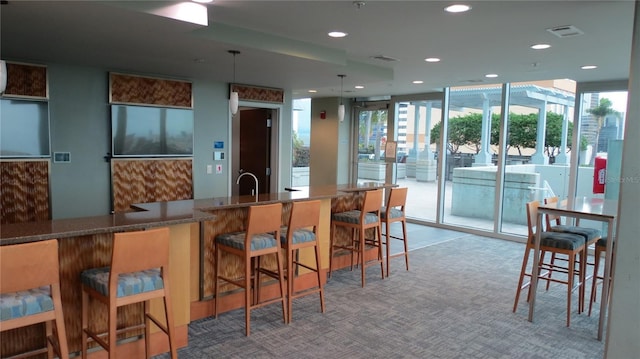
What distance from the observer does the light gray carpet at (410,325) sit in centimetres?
311

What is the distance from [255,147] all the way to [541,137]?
14.7 feet

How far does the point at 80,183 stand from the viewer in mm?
4727

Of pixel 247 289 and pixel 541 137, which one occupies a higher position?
Result: pixel 541 137

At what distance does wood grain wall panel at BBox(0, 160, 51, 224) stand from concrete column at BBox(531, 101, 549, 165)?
6.60m

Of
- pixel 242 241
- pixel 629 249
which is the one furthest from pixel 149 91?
pixel 629 249

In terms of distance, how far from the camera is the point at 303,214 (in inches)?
142

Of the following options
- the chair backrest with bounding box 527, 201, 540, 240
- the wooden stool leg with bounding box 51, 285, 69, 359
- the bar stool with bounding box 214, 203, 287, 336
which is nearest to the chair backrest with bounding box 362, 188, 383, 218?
the bar stool with bounding box 214, 203, 287, 336

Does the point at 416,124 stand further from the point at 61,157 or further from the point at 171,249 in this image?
the point at 171,249

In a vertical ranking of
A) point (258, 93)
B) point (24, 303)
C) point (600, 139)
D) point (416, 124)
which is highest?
point (258, 93)

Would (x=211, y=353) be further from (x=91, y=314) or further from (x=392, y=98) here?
(x=392, y=98)

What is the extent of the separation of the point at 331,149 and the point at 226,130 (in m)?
3.51

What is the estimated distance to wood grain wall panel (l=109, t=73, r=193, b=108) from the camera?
16.1 feet

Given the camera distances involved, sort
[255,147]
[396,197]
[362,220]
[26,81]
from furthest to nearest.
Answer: [255,147] → [396,197] → [362,220] → [26,81]

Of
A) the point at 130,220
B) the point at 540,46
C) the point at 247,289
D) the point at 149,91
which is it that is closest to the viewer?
the point at 130,220
